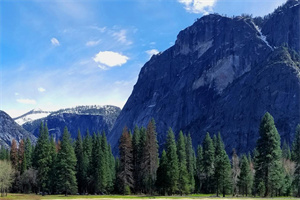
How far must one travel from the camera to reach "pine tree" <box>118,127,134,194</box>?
7381cm

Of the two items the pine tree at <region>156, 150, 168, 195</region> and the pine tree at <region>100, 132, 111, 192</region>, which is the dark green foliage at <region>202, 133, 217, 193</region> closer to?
the pine tree at <region>156, 150, 168, 195</region>

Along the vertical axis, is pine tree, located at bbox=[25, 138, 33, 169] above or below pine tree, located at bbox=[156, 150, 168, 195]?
above

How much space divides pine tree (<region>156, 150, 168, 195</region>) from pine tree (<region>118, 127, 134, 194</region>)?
673 centimetres

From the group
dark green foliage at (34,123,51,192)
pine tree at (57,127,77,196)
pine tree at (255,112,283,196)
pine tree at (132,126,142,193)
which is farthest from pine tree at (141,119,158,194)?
dark green foliage at (34,123,51,192)

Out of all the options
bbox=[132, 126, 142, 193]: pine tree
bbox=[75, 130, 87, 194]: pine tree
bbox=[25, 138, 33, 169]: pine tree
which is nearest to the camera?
bbox=[132, 126, 142, 193]: pine tree

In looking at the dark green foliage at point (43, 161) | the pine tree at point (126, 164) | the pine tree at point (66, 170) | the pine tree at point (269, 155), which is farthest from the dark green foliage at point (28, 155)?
the pine tree at point (269, 155)

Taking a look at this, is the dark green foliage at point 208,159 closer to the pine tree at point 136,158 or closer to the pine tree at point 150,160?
the pine tree at point 150,160

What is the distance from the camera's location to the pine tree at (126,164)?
242ft

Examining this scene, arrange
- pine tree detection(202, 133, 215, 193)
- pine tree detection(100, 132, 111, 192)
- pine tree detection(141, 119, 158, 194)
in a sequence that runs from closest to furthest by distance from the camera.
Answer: pine tree detection(141, 119, 158, 194) → pine tree detection(100, 132, 111, 192) → pine tree detection(202, 133, 215, 193)

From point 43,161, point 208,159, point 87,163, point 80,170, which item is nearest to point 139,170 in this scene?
point 87,163

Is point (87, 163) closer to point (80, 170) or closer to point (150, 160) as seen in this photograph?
point (80, 170)

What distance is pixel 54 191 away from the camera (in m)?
81.1

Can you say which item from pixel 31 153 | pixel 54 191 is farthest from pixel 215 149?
pixel 31 153

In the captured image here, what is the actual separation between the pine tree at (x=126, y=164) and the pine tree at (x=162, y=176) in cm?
673
